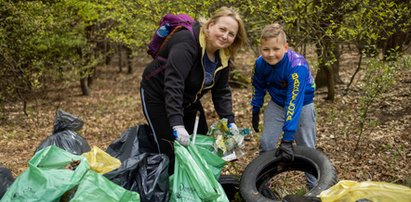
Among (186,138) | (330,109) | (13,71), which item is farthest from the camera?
(13,71)

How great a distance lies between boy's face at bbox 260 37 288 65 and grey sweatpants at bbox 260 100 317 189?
1.60ft

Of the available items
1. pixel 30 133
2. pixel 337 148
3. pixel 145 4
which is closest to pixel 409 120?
pixel 337 148

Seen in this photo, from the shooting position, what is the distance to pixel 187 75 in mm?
3375

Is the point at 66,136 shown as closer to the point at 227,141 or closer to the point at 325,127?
the point at 227,141

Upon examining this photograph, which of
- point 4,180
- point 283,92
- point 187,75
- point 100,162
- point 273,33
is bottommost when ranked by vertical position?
point 4,180

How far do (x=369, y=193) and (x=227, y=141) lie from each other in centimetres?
139

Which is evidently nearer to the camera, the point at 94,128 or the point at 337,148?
the point at 337,148

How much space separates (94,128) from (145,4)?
2.90 m

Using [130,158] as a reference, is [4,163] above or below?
below

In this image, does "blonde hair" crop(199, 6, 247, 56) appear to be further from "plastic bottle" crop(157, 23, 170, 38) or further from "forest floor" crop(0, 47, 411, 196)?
"forest floor" crop(0, 47, 411, 196)

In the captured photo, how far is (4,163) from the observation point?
6461 mm

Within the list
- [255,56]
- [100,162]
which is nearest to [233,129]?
[100,162]

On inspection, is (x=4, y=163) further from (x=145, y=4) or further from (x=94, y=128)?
(x=145, y=4)

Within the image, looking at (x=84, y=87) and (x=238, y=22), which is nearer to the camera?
(x=238, y=22)
